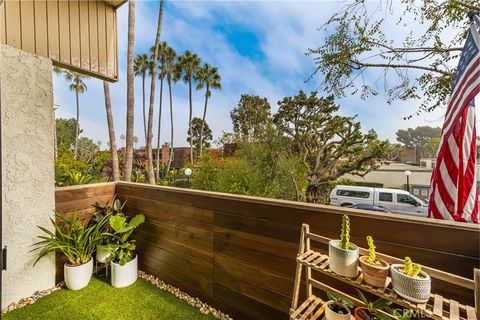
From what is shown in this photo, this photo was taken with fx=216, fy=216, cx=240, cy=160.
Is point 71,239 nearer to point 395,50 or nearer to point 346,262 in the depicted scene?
point 346,262

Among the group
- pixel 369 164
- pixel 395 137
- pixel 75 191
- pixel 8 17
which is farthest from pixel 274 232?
pixel 369 164

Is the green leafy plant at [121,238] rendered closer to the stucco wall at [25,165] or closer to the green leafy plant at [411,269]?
the stucco wall at [25,165]

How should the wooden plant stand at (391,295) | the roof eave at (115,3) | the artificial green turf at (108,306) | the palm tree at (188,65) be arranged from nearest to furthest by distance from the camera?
→ the wooden plant stand at (391,295) → the artificial green turf at (108,306) → the roof eave at (115,3) → the palm tree at (188,65)

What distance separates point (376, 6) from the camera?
292 centimetres

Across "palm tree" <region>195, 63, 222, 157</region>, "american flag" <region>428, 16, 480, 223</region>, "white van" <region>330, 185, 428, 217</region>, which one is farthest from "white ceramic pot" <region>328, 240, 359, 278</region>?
"palm tree" <region>195, 63, 222, 157</region>

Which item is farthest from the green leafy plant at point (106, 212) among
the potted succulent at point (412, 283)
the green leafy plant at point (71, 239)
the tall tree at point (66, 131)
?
the tall tree at point (66, 131)

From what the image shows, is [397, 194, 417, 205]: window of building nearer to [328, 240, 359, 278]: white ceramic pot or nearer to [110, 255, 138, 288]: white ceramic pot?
[328, 240, 359, 278]: white ceramic pot

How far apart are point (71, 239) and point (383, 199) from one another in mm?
9679

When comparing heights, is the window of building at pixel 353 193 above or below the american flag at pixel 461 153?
below

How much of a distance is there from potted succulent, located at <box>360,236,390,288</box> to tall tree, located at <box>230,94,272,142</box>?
6.01m

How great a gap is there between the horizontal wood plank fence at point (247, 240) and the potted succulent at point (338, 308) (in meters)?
0.23

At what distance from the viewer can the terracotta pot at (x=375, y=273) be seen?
987mm

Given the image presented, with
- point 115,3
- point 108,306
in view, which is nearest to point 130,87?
point 115,3

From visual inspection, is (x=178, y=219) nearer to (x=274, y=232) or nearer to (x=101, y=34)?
(x=274, y=232)
